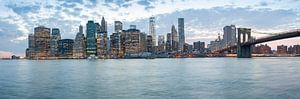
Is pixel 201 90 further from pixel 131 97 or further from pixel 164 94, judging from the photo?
pixel 131 97

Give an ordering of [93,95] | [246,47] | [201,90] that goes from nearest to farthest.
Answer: [93,95], [201,90], [246,47]

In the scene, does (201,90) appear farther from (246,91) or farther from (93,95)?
(93,95)

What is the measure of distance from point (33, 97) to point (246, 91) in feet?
43.9

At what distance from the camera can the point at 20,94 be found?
995 inches

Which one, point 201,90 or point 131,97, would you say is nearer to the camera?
point 131,97

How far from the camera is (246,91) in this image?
2580 cm

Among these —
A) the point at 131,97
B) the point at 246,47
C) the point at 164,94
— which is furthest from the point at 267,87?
the point at 246,47

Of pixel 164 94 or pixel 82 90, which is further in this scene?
pixel 82 90

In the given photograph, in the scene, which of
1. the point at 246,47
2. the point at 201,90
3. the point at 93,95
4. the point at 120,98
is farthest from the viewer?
the point at 246,47

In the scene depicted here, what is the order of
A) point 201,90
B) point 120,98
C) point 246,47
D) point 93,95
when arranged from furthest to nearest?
point 246,47
point 201,90
point 93,95
point 120,98

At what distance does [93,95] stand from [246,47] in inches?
4140

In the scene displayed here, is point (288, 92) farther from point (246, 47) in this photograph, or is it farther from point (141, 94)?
point (246, 47)

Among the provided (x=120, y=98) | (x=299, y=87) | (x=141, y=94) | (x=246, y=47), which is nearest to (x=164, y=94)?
(x=141, y=94)

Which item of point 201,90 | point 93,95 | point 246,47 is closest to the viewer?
point 93,95
